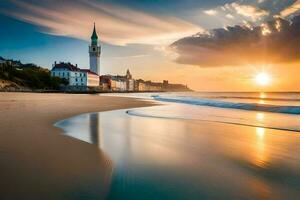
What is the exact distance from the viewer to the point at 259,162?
5152 mm

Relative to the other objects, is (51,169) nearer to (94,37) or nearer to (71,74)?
(71,74)

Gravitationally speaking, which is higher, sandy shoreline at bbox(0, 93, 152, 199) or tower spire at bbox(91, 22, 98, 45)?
tower spire at bbox(91, 22, 98, 45)

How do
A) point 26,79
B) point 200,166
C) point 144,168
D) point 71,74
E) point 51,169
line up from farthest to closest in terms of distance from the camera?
point 71,74 → point 26,79 → point 200,166 → point 144,168 → point 51,169

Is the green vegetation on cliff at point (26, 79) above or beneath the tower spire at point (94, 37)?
beneath

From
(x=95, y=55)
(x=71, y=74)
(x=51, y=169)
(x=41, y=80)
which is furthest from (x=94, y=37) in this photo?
(x=51, y=169)

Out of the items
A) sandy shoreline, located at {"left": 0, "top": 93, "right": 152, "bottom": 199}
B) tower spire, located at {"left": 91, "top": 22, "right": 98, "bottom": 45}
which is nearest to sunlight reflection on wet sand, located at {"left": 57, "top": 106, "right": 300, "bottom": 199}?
sandy shoreline, located at {"left": 0, "top": 93, "right": 152, "bottom": 199}

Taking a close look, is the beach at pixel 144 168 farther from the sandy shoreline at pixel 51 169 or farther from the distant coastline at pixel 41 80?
the distant coastline at pixel 41 80

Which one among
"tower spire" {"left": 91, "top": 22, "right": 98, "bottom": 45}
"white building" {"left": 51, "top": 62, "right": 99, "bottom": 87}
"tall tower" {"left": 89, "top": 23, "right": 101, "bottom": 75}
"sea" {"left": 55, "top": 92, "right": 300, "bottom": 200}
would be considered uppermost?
"tower spire" {"left": 91, "top": 22, "right": 98, "bottom": 45}

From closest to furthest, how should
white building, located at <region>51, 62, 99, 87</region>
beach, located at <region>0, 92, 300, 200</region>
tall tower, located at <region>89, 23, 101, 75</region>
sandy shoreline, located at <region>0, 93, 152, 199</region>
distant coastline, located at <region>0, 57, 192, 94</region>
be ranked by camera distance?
1. sandy shoreline, located at <region>0, 93, 152, 199</region>
2. beach, located at <region>0, 92, 300, 200</region>
3. distant coastline, located at <region>0, 57, 192, 94</region>
4. white building, located at <region>51, 62, 99, 87</region>
5. tall tower, located at <region>89, 23, 101, 75</region>

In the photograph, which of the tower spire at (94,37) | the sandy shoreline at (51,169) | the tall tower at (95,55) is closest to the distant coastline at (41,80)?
the tall tower at (95,55)

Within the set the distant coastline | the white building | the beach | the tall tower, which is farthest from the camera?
the tall tower

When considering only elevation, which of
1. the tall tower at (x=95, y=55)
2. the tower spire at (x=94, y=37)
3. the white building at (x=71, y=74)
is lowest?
the white building at (x=71, y=74)

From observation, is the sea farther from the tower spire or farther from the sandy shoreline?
the tower spire

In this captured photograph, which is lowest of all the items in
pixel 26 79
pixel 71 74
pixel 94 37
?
pixel 26 79
